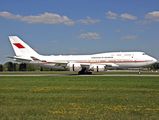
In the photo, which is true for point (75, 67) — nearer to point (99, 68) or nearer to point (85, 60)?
point (85, 60)

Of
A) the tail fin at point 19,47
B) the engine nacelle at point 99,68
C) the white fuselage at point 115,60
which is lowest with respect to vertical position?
the engine nacelle at point 99,68

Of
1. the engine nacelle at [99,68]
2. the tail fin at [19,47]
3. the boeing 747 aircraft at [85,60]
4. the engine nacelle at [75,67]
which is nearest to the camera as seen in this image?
the engine nacelle at [99,68]

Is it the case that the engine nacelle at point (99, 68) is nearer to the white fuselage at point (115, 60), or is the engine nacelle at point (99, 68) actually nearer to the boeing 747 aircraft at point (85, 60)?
the boeing 747 aircraft at point (85, 60)

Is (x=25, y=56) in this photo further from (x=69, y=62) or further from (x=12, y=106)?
(x=12, y=106)

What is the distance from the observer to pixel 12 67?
382 ft

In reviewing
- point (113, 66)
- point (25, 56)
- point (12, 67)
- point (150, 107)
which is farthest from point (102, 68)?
point (12, 67)

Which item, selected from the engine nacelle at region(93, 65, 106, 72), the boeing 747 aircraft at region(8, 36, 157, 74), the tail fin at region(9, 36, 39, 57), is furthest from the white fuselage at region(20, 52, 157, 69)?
the tail fin at region(9, 36, 39, 57)

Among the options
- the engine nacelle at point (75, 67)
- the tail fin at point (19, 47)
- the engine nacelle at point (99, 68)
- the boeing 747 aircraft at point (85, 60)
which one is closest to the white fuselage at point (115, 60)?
the boeing 747 aircraft at point (85, 60)

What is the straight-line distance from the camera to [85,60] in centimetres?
4791

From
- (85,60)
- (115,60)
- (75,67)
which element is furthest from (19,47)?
(115,60)

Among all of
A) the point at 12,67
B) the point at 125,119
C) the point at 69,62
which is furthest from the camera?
the point at 12,67

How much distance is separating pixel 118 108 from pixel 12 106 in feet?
18.8

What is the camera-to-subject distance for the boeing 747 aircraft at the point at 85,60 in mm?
45344

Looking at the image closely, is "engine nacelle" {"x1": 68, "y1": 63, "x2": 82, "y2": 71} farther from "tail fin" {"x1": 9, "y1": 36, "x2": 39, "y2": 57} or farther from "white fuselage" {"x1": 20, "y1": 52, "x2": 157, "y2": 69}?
"tail fin" {"x1": 9, "y1": 36, "x2": 39, "y2": 57}
